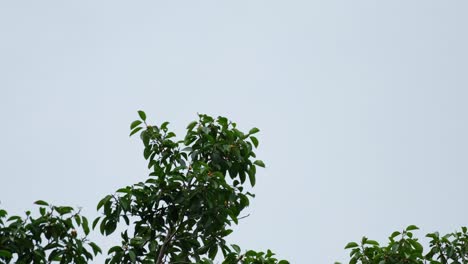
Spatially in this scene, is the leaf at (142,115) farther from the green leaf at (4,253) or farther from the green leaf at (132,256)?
the green leaf at (4,253)

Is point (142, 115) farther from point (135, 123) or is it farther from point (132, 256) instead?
point (132, 256)

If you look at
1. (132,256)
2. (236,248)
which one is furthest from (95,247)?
(236,248)

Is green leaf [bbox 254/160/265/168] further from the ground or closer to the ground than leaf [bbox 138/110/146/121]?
closer to the ground

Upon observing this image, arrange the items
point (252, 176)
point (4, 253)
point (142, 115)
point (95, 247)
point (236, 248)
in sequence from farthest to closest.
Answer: point (142, 115) → point (252, 176) → point (236, 248) → point (95, 247) → point (4, 253)

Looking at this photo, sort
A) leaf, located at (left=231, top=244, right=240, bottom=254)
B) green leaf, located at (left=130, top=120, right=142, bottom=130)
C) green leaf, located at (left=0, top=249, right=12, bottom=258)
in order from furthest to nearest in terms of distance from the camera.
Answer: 1. green leaf, located at (left=130, top=120, right=142, bottom=130)
2. leaf, located at (left=231, top=244, right=240, bottom=254)
3. green leaf, located at (left=0, top=249, right=12, bottom=258)

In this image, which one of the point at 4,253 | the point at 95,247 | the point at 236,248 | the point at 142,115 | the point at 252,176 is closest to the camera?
the point at 4,253

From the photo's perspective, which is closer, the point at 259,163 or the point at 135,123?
the point at 259,163

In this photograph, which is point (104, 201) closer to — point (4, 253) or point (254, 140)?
point (4, 253)

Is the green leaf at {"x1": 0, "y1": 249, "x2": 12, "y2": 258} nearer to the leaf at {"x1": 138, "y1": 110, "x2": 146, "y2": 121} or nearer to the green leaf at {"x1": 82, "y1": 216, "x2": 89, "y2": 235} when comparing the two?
the green leaf at {"x1": 82, "y1": 216, "x2": 89, "y2": 235}

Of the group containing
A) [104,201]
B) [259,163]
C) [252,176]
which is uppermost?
[259,163]

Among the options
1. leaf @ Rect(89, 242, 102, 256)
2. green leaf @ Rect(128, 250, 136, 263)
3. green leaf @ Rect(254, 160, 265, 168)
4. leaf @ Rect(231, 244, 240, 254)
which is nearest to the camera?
leaf @ Rect(89, 242, 102, 256)

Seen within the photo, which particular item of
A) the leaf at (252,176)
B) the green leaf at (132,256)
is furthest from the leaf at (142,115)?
the green leaf at (132,256)

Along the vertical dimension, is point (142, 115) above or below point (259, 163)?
above

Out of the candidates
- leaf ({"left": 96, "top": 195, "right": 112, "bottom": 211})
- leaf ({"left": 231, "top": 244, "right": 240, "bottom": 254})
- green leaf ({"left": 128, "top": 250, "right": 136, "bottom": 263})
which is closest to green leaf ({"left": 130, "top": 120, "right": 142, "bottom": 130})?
leaf ({"left": 96, "top": 195, "right": 112, "bottom": 211})
